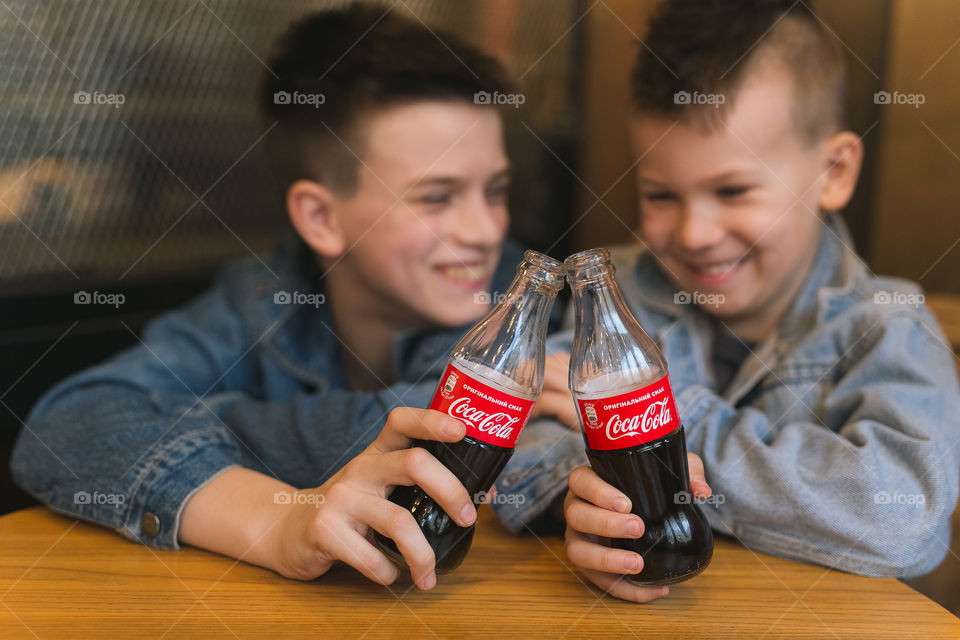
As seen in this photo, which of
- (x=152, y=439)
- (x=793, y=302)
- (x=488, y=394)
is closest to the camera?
(x=488, y=394)

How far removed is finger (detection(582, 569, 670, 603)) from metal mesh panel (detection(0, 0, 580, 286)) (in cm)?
113

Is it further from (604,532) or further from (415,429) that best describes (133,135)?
(604,532)

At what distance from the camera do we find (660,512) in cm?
71

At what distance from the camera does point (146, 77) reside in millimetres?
1506

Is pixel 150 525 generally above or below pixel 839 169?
below

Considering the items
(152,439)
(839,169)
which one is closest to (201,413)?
(152,439)

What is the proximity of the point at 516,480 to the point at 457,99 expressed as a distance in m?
0.62

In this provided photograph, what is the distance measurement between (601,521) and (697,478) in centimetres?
12

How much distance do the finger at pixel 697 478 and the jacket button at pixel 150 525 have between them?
0.55 meters

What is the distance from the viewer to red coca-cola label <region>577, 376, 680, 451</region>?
67 centimetres

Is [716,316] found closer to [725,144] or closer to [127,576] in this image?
[725,144]

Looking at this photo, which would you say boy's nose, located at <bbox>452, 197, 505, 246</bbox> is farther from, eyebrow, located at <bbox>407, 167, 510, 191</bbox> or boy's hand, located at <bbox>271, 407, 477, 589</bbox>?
boy's hand, located at <bbox>271, 407, 477, 589</bbox>

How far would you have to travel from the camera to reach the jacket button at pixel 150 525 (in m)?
0.84

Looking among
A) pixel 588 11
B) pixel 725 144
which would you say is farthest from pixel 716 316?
pixel 588 11
